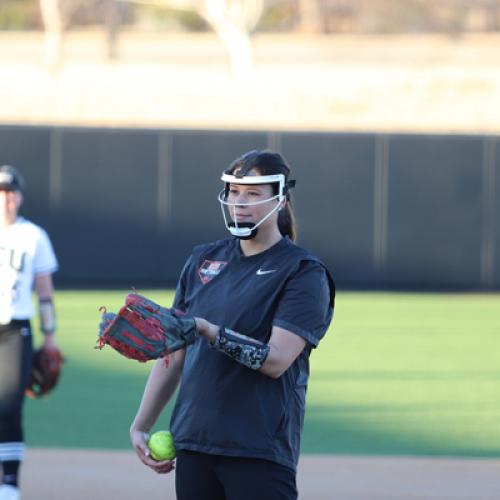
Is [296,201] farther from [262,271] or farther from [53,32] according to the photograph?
[53,32]

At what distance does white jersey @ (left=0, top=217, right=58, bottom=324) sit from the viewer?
20.7 feet

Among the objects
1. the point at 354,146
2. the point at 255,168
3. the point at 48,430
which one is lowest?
the point at 48,430

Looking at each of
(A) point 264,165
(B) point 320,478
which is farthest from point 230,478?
(B) point 320,478

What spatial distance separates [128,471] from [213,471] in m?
3.48

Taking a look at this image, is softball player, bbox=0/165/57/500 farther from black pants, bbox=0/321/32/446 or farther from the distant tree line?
the distant tree line

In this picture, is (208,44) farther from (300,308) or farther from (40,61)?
(300,308)

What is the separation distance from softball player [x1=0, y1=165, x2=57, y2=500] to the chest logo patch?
2685 millimetres

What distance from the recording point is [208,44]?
47438 millimetres

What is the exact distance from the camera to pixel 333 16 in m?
57.3

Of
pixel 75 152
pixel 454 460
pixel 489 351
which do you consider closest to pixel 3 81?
pixel 75 152

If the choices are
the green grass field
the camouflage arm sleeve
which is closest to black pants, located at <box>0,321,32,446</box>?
the green grass field

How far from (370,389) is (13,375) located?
4550 mm

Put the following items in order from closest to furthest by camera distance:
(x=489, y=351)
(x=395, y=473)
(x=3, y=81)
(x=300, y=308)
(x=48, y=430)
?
(x=300, y=308) < (x=395, y=473) < (x=48, y=430) < (x=489, y=351) < (x=3, y=81)

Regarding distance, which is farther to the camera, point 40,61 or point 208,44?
point 208,44
